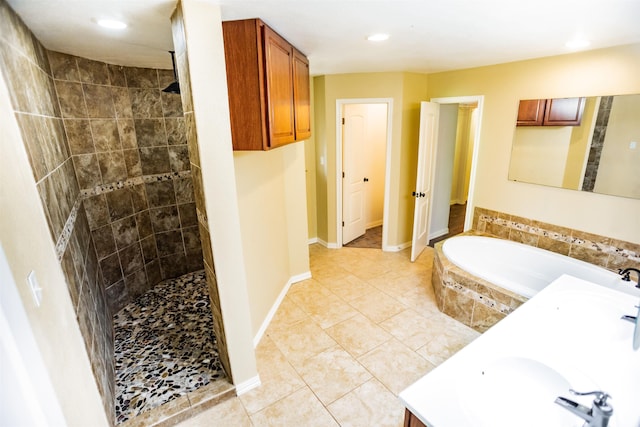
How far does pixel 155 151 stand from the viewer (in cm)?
324

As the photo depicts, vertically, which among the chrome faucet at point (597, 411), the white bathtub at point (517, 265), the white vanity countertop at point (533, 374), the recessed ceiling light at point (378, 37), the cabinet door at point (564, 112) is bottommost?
the white bathtub at point (517, 265)

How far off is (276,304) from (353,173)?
2257 millimetres

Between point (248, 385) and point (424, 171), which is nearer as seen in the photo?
point (248, 385)

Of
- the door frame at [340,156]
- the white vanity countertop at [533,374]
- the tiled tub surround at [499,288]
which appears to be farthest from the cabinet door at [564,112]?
the white vanity countertop at [533,374]

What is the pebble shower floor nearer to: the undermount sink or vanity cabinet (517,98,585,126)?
the undermount sink

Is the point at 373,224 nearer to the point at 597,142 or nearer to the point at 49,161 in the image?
the point at 597,142

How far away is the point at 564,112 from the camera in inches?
111

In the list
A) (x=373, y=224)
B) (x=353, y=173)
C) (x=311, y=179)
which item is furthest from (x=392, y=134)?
(x=373, y=224)

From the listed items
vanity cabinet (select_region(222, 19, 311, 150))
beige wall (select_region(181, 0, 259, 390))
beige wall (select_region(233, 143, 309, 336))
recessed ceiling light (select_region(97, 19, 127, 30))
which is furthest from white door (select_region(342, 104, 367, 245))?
recessed ceiling light (select_region(97, 19, 127, 30))

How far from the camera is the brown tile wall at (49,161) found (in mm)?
1331

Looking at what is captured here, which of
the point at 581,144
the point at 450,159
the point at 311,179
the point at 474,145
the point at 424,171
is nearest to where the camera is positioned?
the point at 581,144

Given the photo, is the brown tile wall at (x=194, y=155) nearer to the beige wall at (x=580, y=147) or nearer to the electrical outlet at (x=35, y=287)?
the electrical outlet at (x=35, y=287)

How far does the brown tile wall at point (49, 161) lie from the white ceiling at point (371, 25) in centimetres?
14

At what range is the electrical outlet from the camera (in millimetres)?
972
